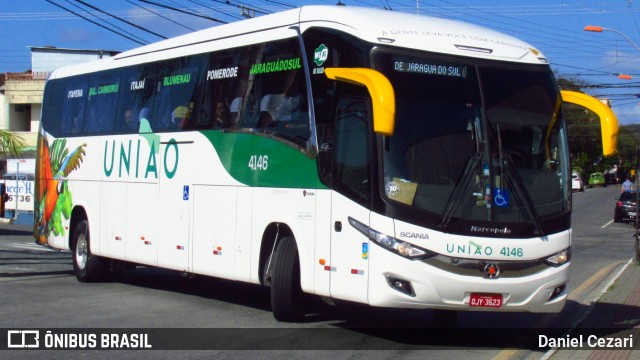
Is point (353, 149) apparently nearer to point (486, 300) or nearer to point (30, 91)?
point (486, 300)

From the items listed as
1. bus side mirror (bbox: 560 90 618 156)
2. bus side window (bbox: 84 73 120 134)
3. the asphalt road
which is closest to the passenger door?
the asphalt road

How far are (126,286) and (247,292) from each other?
2.31m

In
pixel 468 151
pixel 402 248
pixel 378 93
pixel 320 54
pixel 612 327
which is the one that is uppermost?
pixel 320 54

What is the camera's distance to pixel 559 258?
970 cm

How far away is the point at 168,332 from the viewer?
10.3 meters

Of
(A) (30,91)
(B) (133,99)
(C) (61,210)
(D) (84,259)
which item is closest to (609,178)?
(A) (30,91)

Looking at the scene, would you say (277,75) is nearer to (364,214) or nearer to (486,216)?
(364,214)

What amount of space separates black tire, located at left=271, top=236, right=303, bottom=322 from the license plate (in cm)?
248

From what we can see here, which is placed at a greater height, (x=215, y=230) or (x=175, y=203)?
(x=175, y=203)

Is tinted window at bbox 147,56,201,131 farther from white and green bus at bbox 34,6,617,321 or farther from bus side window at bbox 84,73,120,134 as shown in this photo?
bus side window at bbox 84,73,120,134

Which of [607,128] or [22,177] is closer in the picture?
[607,128]

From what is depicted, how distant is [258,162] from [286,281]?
1.66 m

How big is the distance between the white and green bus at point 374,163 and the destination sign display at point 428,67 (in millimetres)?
14

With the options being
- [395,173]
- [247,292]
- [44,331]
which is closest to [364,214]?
[395,173]
